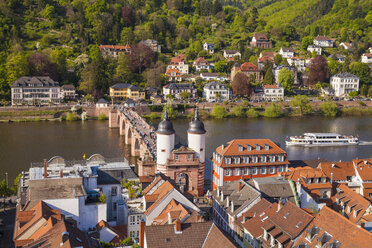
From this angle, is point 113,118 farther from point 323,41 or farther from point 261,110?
point 323,41

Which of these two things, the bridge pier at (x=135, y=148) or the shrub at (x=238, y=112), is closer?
the bridge pier at (x=135, y=148)

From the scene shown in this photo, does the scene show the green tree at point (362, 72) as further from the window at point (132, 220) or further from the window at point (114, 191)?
the window at point (132, 220)

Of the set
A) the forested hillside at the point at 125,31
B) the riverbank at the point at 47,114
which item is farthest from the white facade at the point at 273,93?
the riverbank at the point at 47,114

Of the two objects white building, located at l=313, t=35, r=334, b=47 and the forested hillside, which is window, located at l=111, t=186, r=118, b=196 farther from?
white building, located at l=313, t=35, r=334, b=47

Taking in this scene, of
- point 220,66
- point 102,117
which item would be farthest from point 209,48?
point 102,117

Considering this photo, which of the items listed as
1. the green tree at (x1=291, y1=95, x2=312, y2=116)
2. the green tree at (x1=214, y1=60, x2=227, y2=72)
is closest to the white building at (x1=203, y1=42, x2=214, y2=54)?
the green tree at (x1=214, y1=60, x2=227, y2=72)

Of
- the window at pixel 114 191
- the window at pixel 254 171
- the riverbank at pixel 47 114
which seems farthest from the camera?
the riverbank at pixel 47 114
